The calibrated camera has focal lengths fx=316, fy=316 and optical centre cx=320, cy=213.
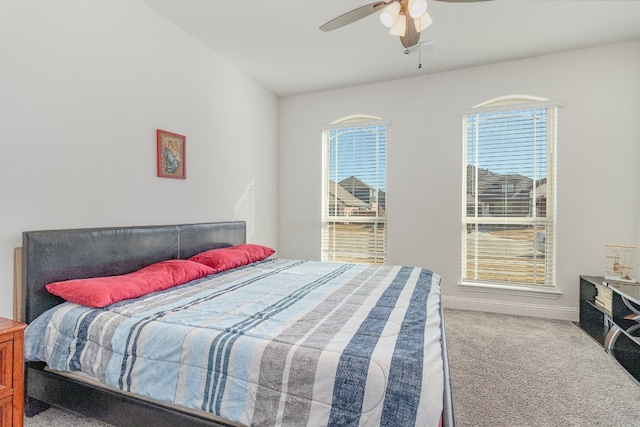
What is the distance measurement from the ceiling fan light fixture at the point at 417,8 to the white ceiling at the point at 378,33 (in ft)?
2.98

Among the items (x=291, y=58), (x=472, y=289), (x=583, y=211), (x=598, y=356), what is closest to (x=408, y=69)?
(x=291, y=58)

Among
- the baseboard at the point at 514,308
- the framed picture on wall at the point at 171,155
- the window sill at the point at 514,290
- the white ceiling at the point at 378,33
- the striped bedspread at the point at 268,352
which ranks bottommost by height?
the baseboard at the point at 514,308

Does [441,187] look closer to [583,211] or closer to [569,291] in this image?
[583,211]

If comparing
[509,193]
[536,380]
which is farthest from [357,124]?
[536,380]

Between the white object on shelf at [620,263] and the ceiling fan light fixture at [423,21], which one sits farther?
the white object on shelf at [620,263]

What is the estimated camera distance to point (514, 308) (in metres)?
3.59

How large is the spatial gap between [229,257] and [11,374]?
5.38 feet

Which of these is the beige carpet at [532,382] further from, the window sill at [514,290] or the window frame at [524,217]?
the window frame at [524,217]

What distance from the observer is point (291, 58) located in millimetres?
3500

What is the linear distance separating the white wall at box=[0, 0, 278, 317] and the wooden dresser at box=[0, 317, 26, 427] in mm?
713

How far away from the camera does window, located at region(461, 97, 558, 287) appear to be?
353 centimetres

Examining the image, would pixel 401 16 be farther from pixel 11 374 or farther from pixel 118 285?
pixel 11 374

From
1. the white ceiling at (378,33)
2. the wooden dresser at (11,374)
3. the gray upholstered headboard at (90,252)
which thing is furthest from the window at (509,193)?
the wooden dresser at (11,374)

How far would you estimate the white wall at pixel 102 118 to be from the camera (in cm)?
184
